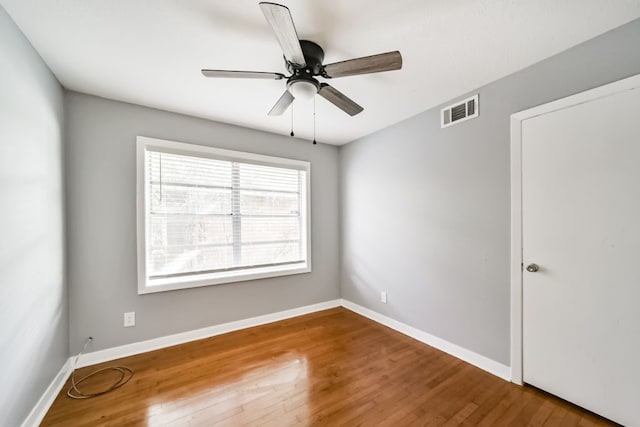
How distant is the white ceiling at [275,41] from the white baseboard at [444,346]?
2437mm

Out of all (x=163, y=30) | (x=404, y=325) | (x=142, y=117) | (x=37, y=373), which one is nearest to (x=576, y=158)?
(x=404, y=325)

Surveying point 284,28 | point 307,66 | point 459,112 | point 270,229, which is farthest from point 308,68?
point 270,229

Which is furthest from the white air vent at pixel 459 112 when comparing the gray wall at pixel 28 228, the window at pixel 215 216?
the gray wall at pixel 28 228

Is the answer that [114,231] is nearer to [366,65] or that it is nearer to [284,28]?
[284,28]

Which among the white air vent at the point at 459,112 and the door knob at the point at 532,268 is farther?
the white air vent at the point at 459,112

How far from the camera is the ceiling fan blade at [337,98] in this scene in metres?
1.80

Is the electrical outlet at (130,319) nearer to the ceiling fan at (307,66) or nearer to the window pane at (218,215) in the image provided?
the window pane at (218,215)

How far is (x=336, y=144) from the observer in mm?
3910

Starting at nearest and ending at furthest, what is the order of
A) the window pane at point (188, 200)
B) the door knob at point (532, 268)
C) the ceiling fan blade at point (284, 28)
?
the ceiling fan blade at point (284, 28)
the door knob at point (532, 268)
the window pane at point (188, 200)

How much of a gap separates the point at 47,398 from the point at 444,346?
327cm

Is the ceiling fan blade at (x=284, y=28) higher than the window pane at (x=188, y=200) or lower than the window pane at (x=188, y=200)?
higher

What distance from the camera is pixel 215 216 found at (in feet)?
9.79

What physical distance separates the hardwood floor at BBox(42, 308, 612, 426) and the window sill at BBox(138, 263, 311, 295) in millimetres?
628

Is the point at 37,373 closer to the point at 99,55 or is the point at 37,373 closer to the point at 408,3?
the point at 99,55
